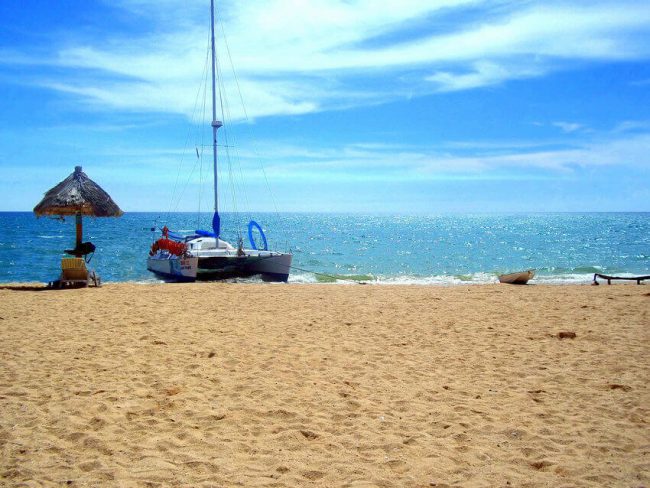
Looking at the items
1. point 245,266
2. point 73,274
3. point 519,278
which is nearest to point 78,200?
point 73,274

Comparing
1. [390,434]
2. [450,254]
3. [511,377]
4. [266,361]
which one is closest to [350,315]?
[266,361]

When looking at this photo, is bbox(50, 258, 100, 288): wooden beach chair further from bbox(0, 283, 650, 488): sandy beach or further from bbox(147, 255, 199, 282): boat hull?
bbox(147, 255, 199, 282): boat hull

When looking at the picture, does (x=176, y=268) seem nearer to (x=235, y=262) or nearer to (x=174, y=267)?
(x=174, y=267)

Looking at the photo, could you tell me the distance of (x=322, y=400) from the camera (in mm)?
5773

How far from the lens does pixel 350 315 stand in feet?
36.9

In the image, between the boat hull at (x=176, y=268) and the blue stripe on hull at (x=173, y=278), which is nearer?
the boat hull at (x=176, y=268)

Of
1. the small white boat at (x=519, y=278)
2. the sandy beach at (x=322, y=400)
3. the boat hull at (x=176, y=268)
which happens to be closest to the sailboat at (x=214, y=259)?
the boat hull at (x=176, y=268)

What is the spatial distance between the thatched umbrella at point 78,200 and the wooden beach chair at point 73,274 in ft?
2.38

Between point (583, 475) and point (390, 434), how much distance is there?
1.66m

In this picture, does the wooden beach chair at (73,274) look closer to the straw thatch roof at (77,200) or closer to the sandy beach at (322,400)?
the straw thatch roof at (77,200)

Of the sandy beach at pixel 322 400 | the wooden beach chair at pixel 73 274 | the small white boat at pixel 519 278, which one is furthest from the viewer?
the small white boat at pixel 519 278

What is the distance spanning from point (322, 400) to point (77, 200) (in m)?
12.4

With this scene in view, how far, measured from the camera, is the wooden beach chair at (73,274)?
15070mm

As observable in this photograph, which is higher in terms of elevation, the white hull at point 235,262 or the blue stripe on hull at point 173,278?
the white hull at point 235,262
